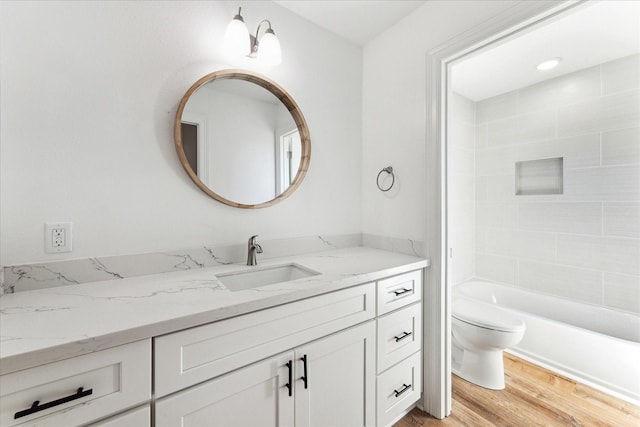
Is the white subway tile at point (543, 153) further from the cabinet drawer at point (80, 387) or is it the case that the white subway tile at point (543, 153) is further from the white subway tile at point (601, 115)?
the cabinet drawer at point (80, 387)

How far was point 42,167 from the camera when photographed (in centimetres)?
100

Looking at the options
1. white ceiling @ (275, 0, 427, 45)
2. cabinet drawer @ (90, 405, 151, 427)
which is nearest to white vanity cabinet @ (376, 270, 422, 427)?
cabinet drawer @ (90, 405, 151, 427)

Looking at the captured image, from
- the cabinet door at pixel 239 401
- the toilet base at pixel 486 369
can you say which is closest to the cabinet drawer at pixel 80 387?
the cabinet door at pixel 239 401

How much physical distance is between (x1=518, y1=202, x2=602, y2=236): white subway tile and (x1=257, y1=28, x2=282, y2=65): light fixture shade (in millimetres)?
2492

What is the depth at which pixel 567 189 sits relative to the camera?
2.20 meters

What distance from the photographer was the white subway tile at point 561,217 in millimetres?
2084

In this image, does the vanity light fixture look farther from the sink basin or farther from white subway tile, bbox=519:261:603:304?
white subway tile, bbox=519:261:603:304

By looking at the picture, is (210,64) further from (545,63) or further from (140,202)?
(545,63)

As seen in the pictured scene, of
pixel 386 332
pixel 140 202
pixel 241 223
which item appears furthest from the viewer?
pixel 241 223

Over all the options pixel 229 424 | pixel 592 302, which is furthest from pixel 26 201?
pixel 592 302

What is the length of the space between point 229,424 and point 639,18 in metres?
2.91

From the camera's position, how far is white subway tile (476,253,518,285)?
255 cm

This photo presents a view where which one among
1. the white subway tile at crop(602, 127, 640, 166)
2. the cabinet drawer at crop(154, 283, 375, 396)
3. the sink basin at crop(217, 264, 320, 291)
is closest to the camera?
the cabinet drawer at crop(154, 283, 375, 396)

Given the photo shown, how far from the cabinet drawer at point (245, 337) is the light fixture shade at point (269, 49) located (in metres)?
1.23
